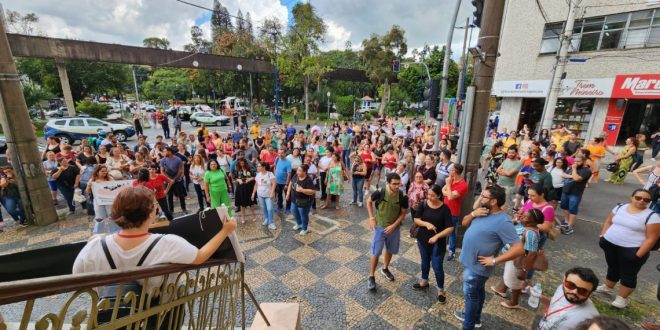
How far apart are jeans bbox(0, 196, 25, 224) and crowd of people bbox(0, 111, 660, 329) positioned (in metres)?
0.03

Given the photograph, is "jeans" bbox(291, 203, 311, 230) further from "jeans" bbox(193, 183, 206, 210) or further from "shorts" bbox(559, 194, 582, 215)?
"shorts" bbox(559, 194, 582, 215)

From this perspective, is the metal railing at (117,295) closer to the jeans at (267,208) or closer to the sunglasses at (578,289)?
the sunglasses at (578,289)

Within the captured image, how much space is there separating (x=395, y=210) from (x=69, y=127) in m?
20.8

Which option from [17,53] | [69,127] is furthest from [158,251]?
[17,53]

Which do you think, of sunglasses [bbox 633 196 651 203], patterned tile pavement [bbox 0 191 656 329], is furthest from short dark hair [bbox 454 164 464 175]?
sunglasses [bbox 633 196 651 203]

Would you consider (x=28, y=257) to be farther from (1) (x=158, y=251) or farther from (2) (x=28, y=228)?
(2) (x=28, y=228)

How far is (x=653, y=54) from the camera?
13.5m

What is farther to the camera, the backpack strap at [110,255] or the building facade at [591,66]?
the building facade at [591,66]

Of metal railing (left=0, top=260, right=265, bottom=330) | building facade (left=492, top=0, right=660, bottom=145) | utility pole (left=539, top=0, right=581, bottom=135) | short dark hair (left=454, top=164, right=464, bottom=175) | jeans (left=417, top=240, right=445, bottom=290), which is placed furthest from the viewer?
building facade (left=492, top=0, right=660, bottom=145)

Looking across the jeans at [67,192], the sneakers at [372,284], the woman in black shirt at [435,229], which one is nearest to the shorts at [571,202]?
the woman in black shirt at [435,229]

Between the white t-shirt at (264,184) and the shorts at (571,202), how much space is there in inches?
252

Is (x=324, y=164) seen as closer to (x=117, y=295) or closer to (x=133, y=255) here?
(x=133, y=255)

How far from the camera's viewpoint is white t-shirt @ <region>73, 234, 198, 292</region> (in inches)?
68.2

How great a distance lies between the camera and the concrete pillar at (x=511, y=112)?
18.8 m
